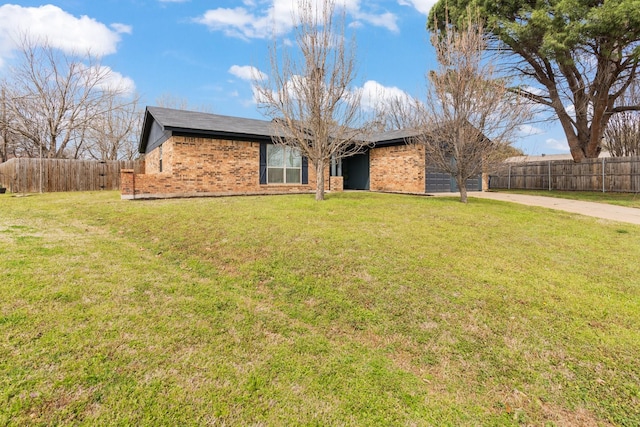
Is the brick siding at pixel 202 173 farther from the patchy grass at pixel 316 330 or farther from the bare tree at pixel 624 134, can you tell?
the bare tree at pixel 624 134

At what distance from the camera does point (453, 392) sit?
2408mm

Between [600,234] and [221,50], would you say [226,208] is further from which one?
[221,50]

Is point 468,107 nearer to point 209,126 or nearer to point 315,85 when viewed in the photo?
point 315,85

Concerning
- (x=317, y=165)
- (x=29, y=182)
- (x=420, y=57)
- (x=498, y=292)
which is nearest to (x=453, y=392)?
(x=498, y=292)

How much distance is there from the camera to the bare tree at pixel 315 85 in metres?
9.24

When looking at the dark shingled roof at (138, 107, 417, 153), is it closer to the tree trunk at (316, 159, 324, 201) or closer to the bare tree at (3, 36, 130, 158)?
the tree trunk at (316, 159, 324, 201)

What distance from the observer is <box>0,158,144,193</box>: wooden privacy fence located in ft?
50.5

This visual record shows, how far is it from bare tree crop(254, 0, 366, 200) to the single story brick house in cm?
158

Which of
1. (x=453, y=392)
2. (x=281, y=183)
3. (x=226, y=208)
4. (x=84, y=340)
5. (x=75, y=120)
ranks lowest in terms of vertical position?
(x=453, y=392)

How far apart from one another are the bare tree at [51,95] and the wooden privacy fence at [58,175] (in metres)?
4.80

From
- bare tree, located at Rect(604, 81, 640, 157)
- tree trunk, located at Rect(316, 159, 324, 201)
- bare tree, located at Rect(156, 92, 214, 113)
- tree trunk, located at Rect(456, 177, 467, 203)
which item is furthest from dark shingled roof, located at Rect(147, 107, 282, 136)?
bare tree, located at Rect(604, 81, 640, 157)

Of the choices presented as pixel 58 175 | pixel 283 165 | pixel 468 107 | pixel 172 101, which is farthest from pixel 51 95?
pixel 468 107

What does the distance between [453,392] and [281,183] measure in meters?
12.2

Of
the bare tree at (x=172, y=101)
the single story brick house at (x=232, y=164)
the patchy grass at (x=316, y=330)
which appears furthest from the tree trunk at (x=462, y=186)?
the bare tree at (x=172, y=101)
